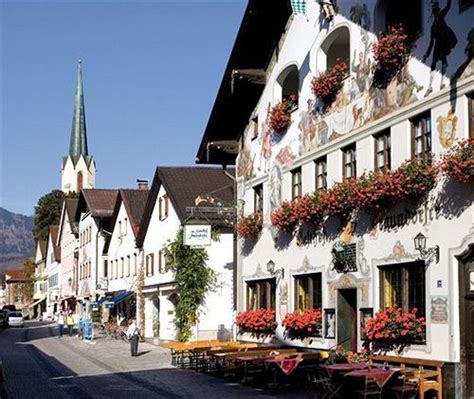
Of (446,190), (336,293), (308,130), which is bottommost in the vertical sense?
(336,293)

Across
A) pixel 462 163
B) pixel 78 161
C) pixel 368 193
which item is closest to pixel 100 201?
pixel 368 193


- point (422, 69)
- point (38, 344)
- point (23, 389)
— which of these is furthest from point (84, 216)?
point (422, 69)

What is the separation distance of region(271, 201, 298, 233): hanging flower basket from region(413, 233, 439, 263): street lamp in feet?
18.6

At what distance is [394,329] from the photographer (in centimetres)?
1723

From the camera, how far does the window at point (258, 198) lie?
25906 millimetres

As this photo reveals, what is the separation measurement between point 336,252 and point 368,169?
7.24 ft

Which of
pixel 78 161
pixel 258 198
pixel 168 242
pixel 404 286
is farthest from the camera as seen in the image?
pixel 78 161

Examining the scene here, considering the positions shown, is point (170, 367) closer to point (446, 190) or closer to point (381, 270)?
point (381, 270)

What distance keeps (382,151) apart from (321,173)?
10.6 feet

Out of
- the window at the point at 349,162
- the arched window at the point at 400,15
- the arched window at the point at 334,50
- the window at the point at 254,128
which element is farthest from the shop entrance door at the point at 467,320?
the window at the point at 254,128

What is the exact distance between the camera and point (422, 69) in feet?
55.4

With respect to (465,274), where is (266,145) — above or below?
above

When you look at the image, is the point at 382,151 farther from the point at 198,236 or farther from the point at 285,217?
the point at 198,236

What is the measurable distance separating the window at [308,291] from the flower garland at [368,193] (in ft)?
4.65
